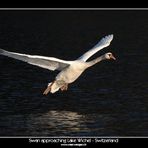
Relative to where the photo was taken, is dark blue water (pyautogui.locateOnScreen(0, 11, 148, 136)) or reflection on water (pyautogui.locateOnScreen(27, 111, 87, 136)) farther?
dark blue water (pyautogui.locateOnScreen(0, 11, 148, 136))

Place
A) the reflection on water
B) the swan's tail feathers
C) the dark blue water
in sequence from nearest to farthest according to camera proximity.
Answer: the reflection on water, the dark blue water, the swan's tail feathers

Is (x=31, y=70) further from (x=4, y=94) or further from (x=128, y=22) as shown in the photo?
(x=128, y=22)

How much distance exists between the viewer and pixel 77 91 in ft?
168

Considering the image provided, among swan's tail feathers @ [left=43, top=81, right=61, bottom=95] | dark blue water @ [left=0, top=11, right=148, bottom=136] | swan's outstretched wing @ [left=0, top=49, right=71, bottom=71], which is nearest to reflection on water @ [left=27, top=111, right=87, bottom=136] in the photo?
dark blue water @ [left=0, top=11, right=148, bottom=136]

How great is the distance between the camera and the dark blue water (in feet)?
135

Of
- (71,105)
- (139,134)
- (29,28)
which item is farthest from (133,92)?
(29,28)

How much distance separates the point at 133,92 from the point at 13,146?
16383 millimetres

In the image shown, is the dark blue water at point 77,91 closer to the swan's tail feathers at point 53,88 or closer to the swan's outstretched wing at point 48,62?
the swan's tail feathers at point 53,88

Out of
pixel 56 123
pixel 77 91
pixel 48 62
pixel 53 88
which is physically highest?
pixel 77 91

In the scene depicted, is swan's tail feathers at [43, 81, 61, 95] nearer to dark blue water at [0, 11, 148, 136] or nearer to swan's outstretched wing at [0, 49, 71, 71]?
swan's outstretched wing at [0, 49, 71, 71]

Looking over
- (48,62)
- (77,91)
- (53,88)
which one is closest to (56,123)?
(53,88)

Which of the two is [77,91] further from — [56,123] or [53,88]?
Answer: [56,123]

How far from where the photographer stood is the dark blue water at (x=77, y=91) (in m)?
41.0

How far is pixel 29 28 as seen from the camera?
101 m
